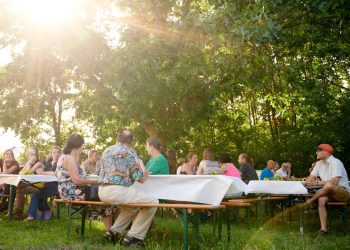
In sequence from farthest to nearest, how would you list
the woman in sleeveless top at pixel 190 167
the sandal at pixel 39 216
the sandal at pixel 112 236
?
the woman in sleeveless top at pixel 190 167 < the sandal at pixel 39 216 < the sandal at pixel 112 236

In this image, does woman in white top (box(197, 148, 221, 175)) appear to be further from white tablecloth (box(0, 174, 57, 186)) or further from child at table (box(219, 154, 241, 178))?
white tablecloth (box(0, 174, 57, 186))

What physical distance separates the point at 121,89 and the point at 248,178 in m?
3.82

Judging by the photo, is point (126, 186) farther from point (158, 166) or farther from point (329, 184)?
point (329, 184)

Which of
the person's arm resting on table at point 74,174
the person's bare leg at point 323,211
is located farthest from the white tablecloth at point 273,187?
the person's arm resting on table at point 74,174

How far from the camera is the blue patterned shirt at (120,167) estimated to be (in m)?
6.53

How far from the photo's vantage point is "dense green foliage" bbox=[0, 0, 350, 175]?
35.7 ft

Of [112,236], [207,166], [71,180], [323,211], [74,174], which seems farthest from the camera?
[207,166]

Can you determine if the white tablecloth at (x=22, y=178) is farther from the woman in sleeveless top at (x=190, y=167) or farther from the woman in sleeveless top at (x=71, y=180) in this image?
the woman in sleeveless top at (x=190, y=167)

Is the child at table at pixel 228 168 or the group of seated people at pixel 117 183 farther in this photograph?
the child at table at pixel 228 168

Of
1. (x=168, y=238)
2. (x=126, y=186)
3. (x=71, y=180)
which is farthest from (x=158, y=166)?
(x=126, y=186)

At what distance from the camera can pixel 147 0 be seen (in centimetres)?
1428

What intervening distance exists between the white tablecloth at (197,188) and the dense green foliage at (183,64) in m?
4.21

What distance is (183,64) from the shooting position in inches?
431

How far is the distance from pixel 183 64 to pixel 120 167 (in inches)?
195
